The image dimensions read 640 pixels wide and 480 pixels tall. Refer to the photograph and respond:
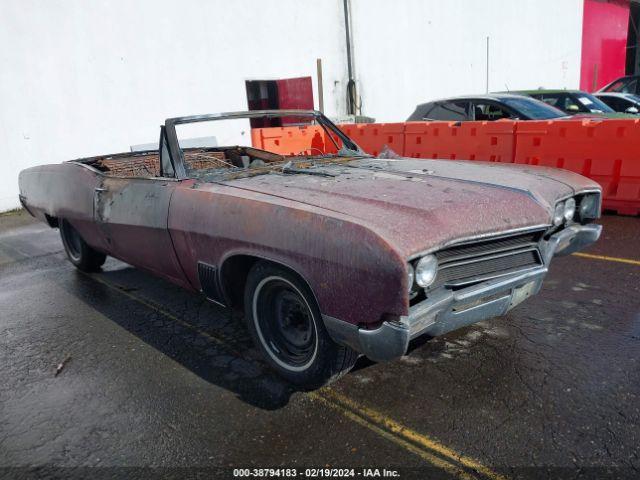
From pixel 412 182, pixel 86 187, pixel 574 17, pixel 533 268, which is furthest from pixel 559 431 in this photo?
pixel 574 17

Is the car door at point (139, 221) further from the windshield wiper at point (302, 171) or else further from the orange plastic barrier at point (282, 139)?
the orange plastic barrier at point (282, 139)

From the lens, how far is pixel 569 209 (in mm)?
3008

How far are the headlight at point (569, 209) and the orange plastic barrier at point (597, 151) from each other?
3.58 meters

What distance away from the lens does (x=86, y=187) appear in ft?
13.5

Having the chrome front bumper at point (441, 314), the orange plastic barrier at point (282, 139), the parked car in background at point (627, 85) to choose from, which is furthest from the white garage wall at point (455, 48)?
the chrome front bumper at point (441, 314)

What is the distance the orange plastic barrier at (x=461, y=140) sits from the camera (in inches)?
273

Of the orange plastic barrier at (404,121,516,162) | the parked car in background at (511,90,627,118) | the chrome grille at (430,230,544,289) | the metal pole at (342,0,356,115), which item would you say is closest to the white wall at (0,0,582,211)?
the metal pole at (342,0,356,115)

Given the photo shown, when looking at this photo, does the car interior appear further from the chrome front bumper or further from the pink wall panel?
the pink wall panel

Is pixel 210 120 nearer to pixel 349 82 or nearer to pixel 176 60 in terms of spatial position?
pixel 176 60

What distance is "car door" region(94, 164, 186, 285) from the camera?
3.25 meters

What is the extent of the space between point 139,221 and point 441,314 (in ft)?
7.09

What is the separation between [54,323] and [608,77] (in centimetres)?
2825

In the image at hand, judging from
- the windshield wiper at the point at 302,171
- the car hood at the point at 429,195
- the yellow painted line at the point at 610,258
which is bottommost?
the yellow painted line at the point at 610,258

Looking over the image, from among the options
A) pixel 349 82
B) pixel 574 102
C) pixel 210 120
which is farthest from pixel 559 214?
pixel 349 82
